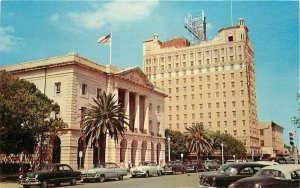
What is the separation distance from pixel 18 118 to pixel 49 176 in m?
7.75

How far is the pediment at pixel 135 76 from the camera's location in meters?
57.0

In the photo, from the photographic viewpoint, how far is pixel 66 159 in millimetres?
44531

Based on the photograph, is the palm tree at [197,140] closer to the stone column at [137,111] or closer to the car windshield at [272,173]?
the stone column at [137,111]

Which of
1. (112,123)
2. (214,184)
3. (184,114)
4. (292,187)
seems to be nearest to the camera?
(292,187)

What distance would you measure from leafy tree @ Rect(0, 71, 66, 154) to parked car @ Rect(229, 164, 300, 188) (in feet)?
72.0

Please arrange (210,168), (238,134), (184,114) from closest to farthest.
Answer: (210,168) < (238,134) < (184,114)

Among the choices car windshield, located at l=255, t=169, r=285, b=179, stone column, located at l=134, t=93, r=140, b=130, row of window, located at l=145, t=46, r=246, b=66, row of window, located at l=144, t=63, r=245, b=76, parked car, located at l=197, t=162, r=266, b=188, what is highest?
row of window, located at l=145, t=46, r=246, b=66

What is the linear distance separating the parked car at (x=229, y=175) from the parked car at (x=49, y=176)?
11.8 meters

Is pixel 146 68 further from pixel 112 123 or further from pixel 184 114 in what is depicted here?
pixel 112 123

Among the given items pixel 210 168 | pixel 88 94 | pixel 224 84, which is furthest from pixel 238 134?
pixel 88 94

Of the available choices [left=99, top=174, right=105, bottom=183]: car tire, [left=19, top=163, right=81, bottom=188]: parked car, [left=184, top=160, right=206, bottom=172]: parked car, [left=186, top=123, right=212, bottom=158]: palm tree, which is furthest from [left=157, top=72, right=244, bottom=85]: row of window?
[left=19, top=163, right=81, bottom=188]: parked car

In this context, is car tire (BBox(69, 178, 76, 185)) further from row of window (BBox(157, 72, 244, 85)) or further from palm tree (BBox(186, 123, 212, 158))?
row of window (BBox(157, 72, 244, 85))

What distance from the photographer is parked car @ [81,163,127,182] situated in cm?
2990

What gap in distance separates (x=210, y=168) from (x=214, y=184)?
36798mm
